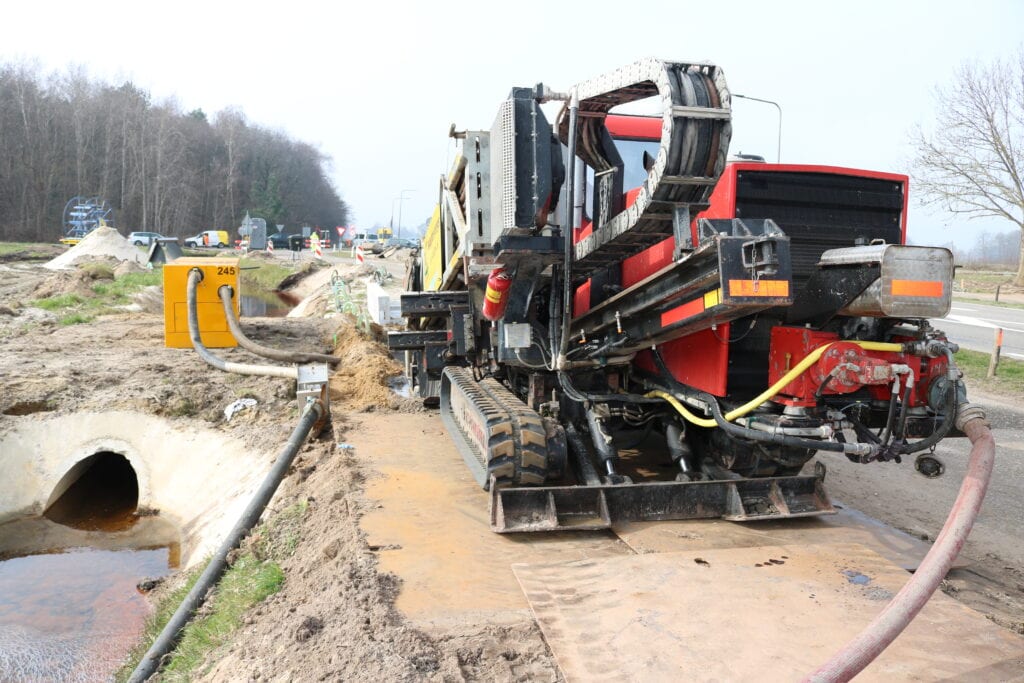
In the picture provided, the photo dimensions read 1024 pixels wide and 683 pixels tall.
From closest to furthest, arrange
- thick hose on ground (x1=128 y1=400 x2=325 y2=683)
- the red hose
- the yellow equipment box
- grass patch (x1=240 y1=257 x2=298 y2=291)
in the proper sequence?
the red hose < thick hose on ground (x1=128 y1=400 x2=325 y2=683) < the yellow equipment box < grass patch (x1=240 y1=257 x2=298 y2=291)

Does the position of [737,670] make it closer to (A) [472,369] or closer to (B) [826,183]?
(B) [826,183]

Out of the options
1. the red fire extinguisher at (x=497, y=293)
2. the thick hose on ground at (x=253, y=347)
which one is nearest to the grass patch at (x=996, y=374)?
the red fire extinguisher at (x=497, y=293)

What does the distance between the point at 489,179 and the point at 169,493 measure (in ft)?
17.3

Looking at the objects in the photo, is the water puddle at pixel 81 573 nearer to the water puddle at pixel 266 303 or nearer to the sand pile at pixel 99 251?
the water puddle at pixel 266 303

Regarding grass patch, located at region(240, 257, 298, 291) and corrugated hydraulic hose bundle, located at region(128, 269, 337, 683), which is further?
grass patch, located at region(240, 257, 298, 291)

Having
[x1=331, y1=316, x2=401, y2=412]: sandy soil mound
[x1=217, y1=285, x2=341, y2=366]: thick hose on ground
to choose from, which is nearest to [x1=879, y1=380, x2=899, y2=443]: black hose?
[x1=331, y1=316, x2=401, y2=412]: sandy soil mound

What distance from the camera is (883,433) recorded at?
167 inches

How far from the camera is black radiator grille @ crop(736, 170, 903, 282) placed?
15.0ft

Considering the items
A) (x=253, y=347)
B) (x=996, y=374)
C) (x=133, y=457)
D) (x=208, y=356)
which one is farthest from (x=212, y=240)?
(x=996, y=374)

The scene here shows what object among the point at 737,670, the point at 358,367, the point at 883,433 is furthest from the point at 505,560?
the point at 358,367

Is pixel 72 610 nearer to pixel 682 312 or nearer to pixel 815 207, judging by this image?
pixel 682 312

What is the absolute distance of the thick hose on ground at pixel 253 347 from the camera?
33.4ft

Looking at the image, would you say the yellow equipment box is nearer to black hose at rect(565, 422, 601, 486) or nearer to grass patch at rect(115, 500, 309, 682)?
grass patch at rect(115, 500, 309, 682)

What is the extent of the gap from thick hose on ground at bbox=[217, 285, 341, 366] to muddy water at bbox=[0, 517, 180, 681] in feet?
9.33
